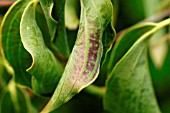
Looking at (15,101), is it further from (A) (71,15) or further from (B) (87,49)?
(B) (87,49)

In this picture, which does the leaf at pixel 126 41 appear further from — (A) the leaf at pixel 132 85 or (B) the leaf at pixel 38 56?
(B) the leaf at pixel 38 56

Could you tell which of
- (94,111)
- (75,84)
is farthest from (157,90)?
(75,84)

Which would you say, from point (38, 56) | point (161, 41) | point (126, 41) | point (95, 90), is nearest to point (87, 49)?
point (38, 56)

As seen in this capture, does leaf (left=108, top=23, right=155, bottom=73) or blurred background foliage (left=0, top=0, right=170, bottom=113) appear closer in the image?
leaf (left=108, top=23, right=155, bottom=73)

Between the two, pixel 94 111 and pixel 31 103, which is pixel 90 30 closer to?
pixel 31 103

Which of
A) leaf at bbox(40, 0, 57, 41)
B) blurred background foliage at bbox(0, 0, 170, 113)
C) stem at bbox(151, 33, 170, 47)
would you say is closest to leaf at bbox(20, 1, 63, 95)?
leaf at bbox(40, 0, 57, 41)

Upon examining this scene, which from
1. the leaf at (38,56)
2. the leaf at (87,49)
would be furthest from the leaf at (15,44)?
the leaf at (87,49)

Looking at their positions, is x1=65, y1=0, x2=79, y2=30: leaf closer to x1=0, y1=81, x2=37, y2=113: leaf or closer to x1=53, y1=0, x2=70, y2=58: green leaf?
x1=53, y1=0, x2=70, y2=58: green leaf
